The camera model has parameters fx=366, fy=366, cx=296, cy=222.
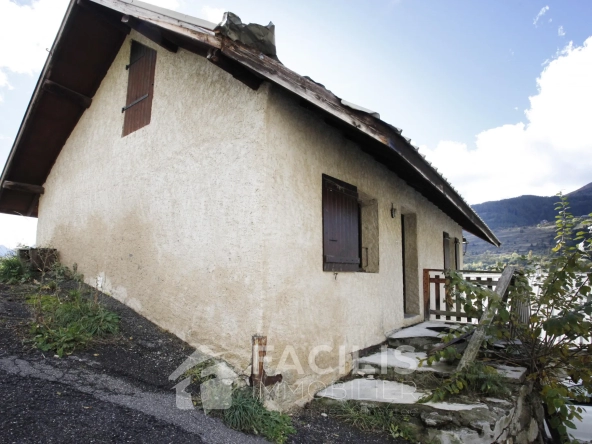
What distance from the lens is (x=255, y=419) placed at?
3.10 metres

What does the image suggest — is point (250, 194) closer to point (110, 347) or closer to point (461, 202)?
point (110, 347)

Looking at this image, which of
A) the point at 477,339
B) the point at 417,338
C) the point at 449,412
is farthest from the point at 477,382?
the point at 417,338

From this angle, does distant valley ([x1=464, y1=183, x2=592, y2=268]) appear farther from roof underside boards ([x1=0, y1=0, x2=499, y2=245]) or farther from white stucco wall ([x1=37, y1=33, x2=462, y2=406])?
white stucco wall ([x1=37, y1=33, x2=462, y2=406])

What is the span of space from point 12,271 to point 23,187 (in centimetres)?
208

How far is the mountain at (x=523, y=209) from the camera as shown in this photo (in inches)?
1230

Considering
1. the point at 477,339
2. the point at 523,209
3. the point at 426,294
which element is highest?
the point at 523,209

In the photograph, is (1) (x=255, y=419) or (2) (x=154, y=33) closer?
(1) (x=255, y=419)

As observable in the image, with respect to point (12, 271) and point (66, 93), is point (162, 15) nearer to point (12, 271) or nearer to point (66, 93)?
point (66, 93)

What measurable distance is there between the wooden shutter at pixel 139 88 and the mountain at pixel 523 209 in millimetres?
30214

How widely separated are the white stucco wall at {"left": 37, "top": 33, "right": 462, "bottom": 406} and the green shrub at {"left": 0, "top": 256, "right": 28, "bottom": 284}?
190cm

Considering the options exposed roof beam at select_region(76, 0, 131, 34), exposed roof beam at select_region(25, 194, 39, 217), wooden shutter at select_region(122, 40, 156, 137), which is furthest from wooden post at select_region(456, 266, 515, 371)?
exposed roof beam at select_region(25, 194, 39, 217)

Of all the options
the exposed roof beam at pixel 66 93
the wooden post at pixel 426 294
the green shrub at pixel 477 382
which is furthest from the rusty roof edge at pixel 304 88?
the exposed roof beam at pixel 66 93

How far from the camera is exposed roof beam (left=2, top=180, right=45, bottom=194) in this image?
26.2ft

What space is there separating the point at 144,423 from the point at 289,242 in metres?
2.01
